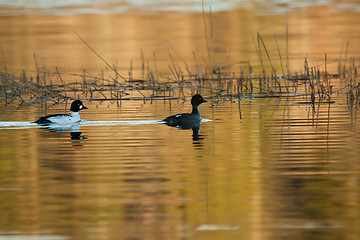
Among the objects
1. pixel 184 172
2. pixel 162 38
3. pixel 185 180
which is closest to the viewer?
pixel 185 180

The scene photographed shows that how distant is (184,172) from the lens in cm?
1069

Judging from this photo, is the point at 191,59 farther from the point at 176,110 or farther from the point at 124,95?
the point at 176,110

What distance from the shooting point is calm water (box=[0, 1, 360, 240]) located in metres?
8.03

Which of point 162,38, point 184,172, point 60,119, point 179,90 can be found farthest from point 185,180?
point 162,38

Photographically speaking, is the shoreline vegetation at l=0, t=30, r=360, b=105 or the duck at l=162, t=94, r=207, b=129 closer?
the duck at l=162, t=94, r=207, b=129

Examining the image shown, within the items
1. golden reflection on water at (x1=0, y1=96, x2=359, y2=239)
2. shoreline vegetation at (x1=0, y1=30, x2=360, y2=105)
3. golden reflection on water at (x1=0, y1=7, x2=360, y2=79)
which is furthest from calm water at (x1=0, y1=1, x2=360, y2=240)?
golden reflection on water at (x1=0, y1=7, x2=360, y2=79)

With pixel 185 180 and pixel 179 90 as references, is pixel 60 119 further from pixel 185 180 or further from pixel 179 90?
pixel 179 90

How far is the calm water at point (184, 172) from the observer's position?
26.3 ft

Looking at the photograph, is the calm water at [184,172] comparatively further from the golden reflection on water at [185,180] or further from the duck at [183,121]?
the duck at [183,121]

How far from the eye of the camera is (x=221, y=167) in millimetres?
11008

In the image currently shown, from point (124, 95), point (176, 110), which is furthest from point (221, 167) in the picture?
point (124, 95)

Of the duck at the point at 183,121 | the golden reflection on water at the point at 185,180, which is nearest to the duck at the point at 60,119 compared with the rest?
the golden reflection on water at the point at 185,180

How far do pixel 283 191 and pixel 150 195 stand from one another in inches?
58.0

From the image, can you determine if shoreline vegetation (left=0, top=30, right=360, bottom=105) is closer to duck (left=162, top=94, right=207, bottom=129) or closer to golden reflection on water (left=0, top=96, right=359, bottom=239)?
duck (left=162, top=94, right=207, bottom=129)
